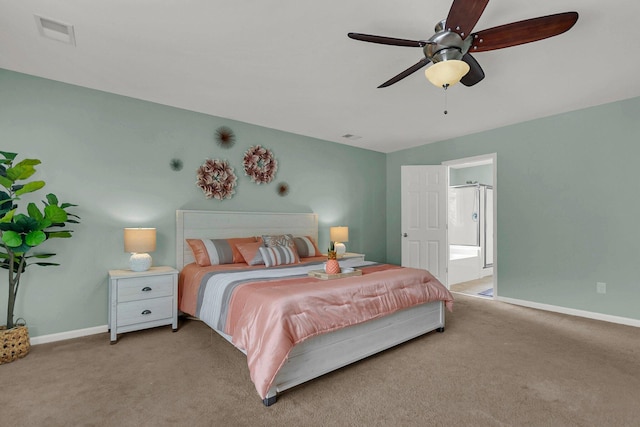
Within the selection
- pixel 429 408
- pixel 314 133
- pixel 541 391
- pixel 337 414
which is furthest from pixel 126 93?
pixel 541 391

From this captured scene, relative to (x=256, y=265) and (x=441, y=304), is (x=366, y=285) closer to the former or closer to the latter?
(x=441, y=304)

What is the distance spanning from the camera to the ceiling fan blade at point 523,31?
1746 millimetres

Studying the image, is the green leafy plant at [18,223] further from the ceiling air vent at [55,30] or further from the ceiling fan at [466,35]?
the ceiling fan at [466,35]

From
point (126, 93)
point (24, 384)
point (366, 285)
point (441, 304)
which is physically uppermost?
point (126, 93)

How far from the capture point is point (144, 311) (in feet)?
10.2

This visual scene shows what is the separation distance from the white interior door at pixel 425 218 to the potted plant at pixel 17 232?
14.6 feet

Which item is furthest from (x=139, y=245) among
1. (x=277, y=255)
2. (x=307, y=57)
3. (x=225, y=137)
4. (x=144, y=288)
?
(x=307, y=57)

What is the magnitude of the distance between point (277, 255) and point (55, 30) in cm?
263

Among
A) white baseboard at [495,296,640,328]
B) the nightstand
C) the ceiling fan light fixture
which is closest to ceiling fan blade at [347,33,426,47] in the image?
the ceiling fan light fixture

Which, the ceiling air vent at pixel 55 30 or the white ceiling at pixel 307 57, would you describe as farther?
the ceiling air vent at pixel 55 30

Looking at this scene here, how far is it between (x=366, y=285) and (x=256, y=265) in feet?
4.65

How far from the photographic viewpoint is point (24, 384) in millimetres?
2250

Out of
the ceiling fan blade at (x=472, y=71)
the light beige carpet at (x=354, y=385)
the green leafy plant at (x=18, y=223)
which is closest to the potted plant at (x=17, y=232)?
the green leafy plant at (x=18, y=223)

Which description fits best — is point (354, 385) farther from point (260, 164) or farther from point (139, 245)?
point (260, 164)
